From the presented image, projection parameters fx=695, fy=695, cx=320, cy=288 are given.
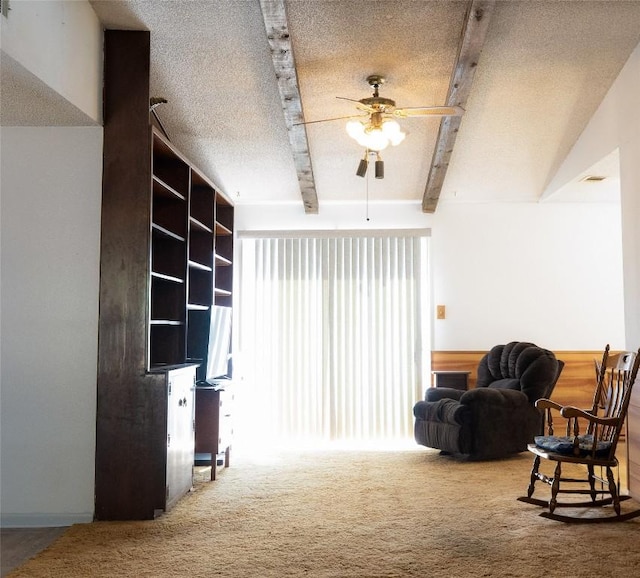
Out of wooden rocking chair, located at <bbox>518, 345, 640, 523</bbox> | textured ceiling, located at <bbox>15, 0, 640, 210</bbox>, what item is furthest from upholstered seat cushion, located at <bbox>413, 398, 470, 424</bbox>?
textured ceiling, located at <bbox>15, 0, 640, 210</bbox>

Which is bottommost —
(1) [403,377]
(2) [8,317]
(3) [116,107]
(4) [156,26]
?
(1) [403,377]

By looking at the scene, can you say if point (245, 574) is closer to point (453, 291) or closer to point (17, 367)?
point (17, 367)

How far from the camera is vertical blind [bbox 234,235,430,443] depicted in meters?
6.91

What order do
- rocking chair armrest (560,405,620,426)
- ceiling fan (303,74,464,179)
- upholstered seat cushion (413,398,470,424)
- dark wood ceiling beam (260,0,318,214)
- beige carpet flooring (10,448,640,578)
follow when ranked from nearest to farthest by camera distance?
beige carpet flooring (10,448,640,578) < rocking chair armrest (560,405,620,426) < dark wood ceiling beam (260,0,318,214) < ceiling fan (303,74,464,179) < upholstered seat cushion (413,398,470,424)

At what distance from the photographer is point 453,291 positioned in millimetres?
7047

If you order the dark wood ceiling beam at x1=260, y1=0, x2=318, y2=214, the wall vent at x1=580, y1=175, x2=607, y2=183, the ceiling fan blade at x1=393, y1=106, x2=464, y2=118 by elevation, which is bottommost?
the wall vent at x1=580, y1=175, x2=607, y2=183

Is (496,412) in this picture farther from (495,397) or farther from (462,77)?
(462,77)

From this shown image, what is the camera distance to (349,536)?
356cm

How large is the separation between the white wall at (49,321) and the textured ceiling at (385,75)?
0.96 meters

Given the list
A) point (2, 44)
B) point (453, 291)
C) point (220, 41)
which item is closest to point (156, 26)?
point (220, 41)

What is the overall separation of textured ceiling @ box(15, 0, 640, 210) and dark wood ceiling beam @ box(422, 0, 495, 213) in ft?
0.40

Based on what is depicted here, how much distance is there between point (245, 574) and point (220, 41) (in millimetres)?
3272

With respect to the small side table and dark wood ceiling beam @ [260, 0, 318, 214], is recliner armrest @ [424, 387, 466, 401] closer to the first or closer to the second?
the small side table

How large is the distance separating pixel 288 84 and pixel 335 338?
9.56ft
